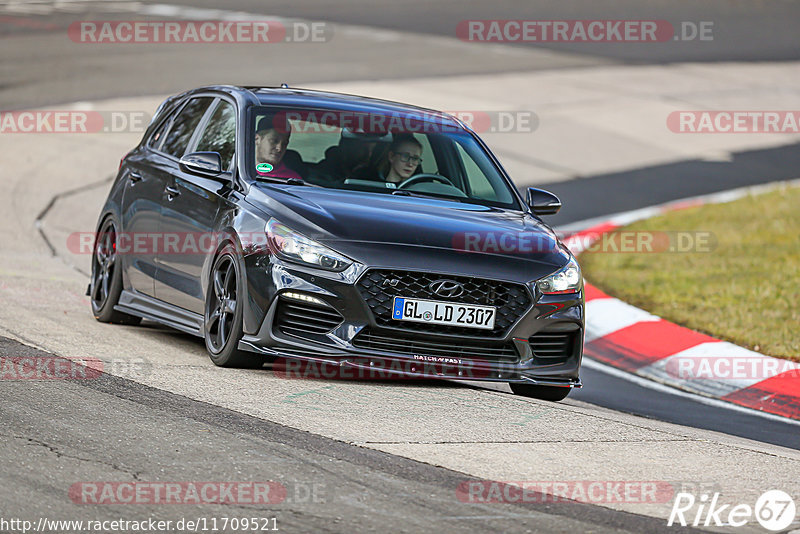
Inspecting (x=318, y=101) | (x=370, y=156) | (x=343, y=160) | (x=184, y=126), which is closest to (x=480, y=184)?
(x=370, y=156)

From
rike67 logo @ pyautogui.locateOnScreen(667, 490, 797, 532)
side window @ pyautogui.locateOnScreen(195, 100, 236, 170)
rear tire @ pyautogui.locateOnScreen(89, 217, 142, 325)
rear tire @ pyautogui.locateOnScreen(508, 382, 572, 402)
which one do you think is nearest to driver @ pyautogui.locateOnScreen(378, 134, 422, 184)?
side window @ pyautogui.locateOnScreen(195, 100, 236, 170)

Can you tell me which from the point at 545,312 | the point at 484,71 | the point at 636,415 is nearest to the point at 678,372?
the point at 636,415

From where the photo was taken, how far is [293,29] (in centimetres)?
2970

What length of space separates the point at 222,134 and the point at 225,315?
1.49 meters

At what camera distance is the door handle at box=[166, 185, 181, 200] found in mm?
8727

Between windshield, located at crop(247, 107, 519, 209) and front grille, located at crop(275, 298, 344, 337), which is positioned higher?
windshield, located at crop(247, 107, 519, 209)

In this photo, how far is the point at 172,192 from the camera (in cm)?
878

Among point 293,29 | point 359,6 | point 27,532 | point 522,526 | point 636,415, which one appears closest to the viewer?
point 27,532

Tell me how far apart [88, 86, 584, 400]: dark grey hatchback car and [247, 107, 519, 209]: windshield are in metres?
0.01

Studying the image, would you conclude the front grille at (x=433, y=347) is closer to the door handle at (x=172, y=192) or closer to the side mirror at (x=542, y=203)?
the side mirror at (x=542, y=203)

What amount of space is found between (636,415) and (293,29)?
22.6 metres

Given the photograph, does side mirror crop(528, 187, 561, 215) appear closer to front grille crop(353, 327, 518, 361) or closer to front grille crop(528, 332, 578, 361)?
front grille crop(528, 332, 578, 361)

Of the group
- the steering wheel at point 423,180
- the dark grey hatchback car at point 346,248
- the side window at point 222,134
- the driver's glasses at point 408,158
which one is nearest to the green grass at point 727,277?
the dark grey hatchback car at point 346,248

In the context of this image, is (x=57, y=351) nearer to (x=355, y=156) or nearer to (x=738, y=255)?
(x=355, y=156)
